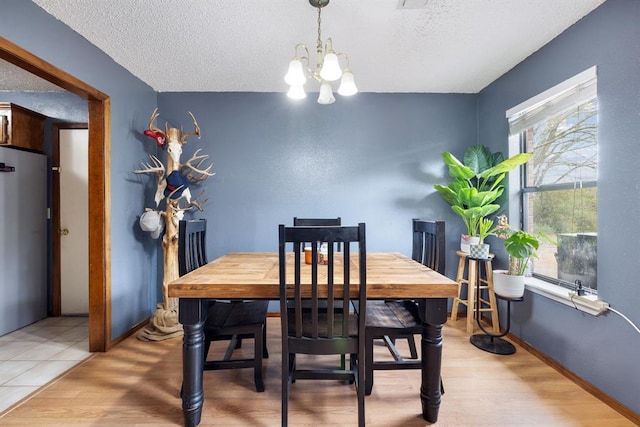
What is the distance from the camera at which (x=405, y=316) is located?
1.75 metres

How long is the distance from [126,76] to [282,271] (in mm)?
2580

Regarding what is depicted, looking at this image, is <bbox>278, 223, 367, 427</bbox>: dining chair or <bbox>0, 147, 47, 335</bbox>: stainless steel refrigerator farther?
<bbox>0, 147, 47, 335</bbox>: stainless steel refrigerator

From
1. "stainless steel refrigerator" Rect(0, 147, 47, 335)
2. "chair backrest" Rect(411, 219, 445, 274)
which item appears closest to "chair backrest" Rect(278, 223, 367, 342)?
"chair backrest" Rect(411, 219, 445, 274)

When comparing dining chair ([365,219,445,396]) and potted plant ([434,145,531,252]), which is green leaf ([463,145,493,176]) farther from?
dining chair ([365,219,445,396])

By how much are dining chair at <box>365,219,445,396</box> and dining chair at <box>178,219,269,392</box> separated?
→ 662 millimetres

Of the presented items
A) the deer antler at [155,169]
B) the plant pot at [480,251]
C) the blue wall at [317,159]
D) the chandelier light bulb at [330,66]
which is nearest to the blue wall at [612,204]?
the plant pot at [480,251]

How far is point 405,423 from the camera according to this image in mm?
1510

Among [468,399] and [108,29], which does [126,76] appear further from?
[468,399]

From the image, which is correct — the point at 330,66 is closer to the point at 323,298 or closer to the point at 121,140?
the point at 323,298

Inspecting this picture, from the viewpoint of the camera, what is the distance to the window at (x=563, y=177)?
75.3 inches

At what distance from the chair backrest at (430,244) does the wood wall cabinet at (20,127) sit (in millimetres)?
3791

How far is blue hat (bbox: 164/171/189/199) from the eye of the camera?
2.50 meters

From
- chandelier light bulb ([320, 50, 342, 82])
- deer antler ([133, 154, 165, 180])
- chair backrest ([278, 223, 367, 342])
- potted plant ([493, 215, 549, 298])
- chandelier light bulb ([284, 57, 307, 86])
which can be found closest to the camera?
chair backrest ([278, 223, 367, 342])

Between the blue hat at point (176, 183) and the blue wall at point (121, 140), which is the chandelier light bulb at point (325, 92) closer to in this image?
the blue hat at point (176, 183)
